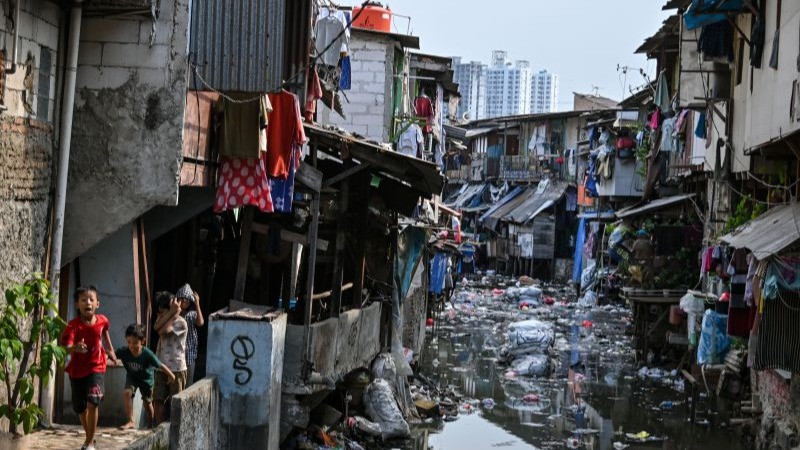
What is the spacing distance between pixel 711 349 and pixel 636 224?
11059 mm

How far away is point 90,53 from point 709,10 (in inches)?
349

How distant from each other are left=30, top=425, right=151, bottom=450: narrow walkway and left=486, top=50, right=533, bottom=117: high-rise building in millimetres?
129491

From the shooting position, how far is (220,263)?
1391cm

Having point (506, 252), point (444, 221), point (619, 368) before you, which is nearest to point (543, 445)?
point (619, 368)

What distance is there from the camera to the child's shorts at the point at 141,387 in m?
9.54

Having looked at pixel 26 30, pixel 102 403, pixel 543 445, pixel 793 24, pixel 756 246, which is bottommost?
pixel 543 445

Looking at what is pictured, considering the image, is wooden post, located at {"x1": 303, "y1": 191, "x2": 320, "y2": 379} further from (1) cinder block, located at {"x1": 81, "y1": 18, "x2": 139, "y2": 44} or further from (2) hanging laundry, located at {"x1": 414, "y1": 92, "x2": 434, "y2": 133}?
(2) hanging laundry, located at {"x1": 414, "y1": 92, "x2": 434, "y2": 133}

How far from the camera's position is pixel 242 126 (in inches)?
460

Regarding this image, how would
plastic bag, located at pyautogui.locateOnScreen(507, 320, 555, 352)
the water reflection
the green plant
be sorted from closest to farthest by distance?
the green plant → the water reflection → plastic bag, located at pyautogui.locateOnScreen(507, 320, 555, 352)

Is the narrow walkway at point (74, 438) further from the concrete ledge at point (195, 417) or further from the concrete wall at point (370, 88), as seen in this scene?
the concrete wall at point (370, 88)

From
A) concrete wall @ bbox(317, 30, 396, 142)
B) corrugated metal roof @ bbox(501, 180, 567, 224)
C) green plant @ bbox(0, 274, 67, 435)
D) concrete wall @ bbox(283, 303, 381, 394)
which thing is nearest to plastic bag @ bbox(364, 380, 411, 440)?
concrete wall @ bbox(283, 303, 381, 394)

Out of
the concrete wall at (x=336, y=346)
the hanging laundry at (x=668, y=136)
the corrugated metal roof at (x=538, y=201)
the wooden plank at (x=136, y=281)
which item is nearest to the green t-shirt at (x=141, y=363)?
the wooden plank at (x=136, y=281)

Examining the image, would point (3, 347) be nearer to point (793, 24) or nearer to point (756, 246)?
point (756, 246)

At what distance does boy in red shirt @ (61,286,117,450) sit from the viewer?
8.75 meters
